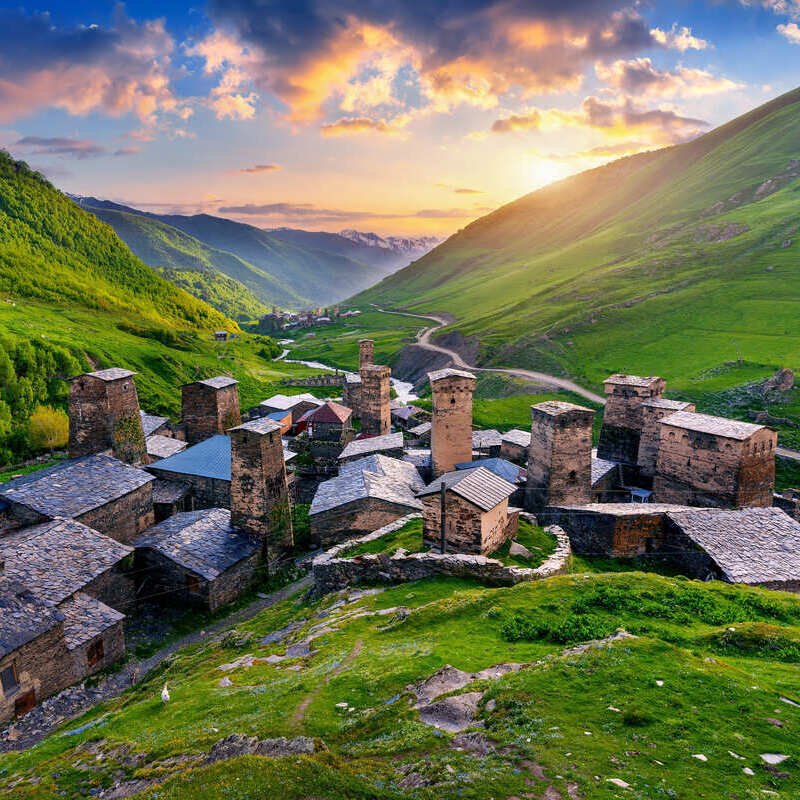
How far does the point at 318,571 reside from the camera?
2195cm

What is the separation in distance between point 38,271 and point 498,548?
383 ft

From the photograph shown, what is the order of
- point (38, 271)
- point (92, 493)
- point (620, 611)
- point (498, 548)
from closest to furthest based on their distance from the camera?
point (620, 611)
point (498, 548)
point (92, 493)
point (38, 271)

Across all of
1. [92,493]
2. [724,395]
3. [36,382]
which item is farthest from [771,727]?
[36,382]

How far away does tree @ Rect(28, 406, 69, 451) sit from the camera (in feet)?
164

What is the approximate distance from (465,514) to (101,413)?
24.5 m

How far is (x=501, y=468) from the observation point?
120 ft

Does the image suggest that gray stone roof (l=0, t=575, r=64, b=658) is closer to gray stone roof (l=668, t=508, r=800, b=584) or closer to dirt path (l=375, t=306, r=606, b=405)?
gray stone roof (l=668, t=508, r=800, b=584)

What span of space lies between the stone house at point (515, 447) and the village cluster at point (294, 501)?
36 cm

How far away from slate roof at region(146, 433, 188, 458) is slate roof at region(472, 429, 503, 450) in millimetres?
24596

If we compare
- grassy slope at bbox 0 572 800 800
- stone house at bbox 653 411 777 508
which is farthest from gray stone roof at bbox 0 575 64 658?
stone house at bbox 653 411 777 508

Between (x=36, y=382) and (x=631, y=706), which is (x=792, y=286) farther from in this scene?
(x=36, y=382)

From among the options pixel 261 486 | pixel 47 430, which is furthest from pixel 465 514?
pixel 47 430

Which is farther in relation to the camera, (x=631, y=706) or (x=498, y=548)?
(x=498, y=548)

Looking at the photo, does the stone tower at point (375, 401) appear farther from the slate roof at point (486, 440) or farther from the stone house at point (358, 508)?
the stone house at point (358, 508)
